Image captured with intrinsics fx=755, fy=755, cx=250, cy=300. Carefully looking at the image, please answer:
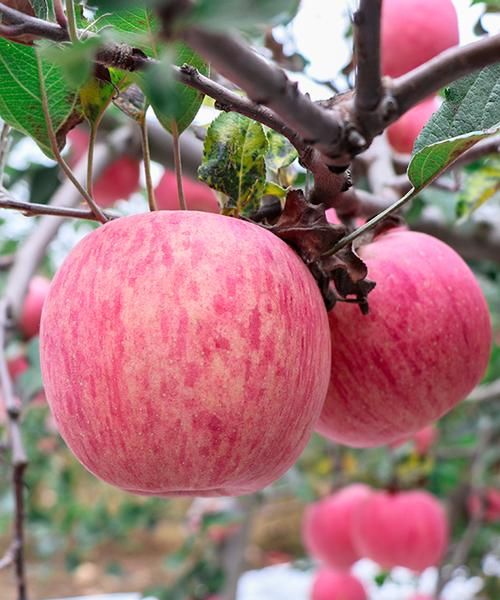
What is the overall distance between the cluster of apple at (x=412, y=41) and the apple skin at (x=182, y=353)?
2.02 feet

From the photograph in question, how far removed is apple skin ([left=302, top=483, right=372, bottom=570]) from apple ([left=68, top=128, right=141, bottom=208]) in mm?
768

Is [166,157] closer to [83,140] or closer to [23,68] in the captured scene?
[83,140]

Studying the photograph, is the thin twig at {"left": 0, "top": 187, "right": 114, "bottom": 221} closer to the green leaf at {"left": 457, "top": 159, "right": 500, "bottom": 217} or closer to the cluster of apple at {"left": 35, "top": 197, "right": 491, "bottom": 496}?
the cluster of apple at {"left": 35, "top": 197, "right": 491, "bottom": 496}

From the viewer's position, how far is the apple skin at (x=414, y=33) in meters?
0.96

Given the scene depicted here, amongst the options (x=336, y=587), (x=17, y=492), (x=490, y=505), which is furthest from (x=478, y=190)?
(x=490, y=505)

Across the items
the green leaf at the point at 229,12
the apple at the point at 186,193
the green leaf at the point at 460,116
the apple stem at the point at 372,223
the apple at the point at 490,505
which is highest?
the green leaf at the point at 229,12

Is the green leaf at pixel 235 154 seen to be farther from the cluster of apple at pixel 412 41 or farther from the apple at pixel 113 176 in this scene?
the apple at pixel 113 176

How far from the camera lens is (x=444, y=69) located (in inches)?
12.0

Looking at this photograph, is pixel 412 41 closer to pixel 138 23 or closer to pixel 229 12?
pixel 138 23

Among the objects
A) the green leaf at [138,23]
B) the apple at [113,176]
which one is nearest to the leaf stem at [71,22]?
the green leaf at [138,23]

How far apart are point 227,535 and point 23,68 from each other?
4.83 ft

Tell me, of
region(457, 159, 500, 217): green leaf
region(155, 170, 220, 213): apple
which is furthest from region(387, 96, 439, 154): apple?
region(155, 170, 220, 213): apple

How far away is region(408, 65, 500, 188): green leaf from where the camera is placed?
0.42 m

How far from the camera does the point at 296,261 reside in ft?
1.40
